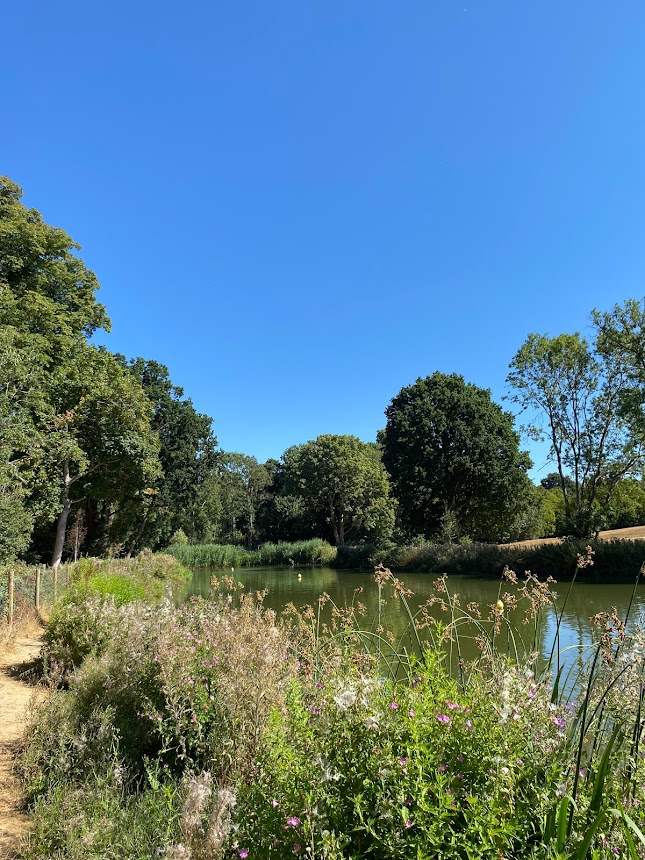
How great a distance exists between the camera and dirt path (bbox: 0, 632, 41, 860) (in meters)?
2.83

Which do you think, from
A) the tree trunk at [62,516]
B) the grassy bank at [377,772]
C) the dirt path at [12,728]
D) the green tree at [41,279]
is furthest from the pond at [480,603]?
the green tree at [41,279]

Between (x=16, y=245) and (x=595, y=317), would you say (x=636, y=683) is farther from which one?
(x=595, y=317)

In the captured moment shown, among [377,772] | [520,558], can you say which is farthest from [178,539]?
[377,772]

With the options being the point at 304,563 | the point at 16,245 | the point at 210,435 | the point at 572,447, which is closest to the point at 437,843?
the point at 16,245

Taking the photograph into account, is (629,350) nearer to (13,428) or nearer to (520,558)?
(520,558)

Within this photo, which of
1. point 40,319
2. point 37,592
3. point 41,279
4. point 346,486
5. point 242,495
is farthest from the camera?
point 242,495

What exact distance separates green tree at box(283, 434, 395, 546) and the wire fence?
31.0 meters

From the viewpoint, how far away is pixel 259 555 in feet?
135

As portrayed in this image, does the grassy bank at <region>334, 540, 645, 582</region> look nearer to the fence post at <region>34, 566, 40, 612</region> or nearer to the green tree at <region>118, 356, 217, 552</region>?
the green tree at <region>118, 356, 217, 552</region>

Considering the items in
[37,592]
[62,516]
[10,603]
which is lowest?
[37,592]

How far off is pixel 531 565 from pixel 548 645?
15.6m

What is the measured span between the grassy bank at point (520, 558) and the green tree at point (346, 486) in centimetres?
707

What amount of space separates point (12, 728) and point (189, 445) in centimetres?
2822

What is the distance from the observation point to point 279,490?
57.1 m
